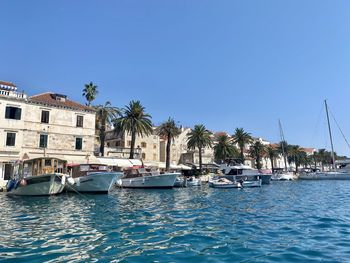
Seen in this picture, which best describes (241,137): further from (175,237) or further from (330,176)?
(175,237)

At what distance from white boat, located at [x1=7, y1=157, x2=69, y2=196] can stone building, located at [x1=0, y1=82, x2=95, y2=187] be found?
7941 mm

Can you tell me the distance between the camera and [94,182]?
108ft

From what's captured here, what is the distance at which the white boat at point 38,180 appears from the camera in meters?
29.5

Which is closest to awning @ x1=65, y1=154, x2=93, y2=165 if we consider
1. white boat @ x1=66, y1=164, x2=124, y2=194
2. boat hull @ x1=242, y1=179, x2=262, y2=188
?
white boat @ x1=66, y1=164, x2=124, y2=194

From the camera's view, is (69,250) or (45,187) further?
(45,187)

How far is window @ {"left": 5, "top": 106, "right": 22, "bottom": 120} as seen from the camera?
40.7 m

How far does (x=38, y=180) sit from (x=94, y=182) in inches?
226

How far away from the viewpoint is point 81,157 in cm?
4712

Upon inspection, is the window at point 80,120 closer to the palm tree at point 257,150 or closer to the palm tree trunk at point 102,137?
the palm tree trunk at point 102,137

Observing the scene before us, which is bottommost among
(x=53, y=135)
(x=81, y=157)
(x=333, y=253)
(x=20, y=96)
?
(x=333, y=253)

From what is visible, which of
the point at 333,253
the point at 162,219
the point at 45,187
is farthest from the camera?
the point at 45,187

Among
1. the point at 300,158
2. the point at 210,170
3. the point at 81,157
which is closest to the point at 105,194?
the point at 81,157

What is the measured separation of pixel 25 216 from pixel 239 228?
38.9 feet

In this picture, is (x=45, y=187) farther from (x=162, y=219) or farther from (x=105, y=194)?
(x=162, y=219)
